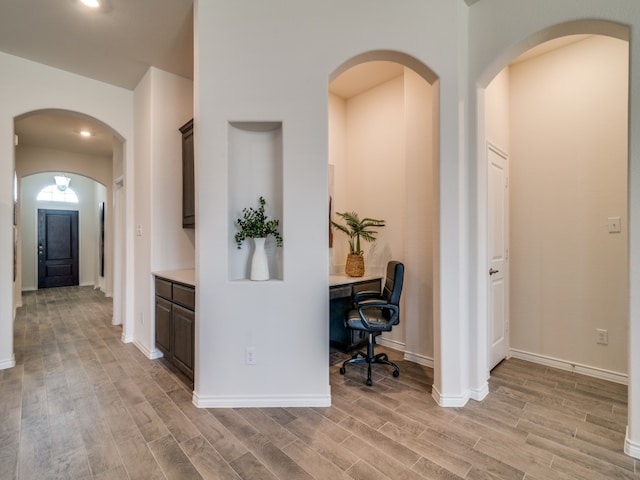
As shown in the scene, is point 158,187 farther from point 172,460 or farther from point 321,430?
point 321,430

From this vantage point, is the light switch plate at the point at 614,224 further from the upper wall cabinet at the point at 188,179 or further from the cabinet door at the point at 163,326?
the cabinet door at the point at 163,326

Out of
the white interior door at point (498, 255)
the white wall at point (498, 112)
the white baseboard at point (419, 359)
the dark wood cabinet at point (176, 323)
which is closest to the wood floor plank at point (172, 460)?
the dark wood cabinet at point (176, 323)

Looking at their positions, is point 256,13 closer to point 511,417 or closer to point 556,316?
point 511,417

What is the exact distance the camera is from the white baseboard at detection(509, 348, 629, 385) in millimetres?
2611

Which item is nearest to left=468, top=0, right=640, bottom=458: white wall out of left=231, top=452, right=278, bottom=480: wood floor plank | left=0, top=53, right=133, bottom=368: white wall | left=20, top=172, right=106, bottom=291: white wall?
left=231, top=452, right=278, bottom=480: wood floor plank

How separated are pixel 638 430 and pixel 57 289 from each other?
9907 mm

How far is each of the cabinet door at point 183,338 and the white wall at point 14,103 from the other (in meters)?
1.67

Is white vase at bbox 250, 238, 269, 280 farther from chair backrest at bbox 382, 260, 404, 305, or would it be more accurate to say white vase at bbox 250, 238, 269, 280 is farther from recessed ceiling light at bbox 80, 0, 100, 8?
recessed ceiling light at bbox 80, 0, 100, 8

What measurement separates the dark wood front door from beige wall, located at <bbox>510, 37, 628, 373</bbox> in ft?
31.8

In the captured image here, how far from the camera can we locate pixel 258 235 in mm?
A: 2297

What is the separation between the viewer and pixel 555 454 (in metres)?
1.74

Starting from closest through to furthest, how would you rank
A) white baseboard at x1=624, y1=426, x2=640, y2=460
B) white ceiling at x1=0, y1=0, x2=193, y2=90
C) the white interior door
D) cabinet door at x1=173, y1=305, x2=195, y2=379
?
white baseboard at x1=624, y1=426, x2=640, y2=460, white ceiling at x1=0, y1=0, x2=193, y2=90, cabinet door at x1=173, y1=305, x2=195, y2=379, the white interior door

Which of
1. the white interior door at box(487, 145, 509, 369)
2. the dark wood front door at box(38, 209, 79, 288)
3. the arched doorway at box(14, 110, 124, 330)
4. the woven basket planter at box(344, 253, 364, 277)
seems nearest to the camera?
the white interior door at box(487, 145, 509, 369)

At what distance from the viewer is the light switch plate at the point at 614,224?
2.60 metres
